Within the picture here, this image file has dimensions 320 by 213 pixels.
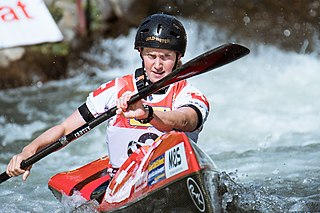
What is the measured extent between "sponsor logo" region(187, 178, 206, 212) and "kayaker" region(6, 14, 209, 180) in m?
0.43

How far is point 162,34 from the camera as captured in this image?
4238 mm

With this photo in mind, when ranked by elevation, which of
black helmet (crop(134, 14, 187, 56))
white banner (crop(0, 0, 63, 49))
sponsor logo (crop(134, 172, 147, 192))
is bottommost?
sponsor logo (crop(134, 172, 147, 192))

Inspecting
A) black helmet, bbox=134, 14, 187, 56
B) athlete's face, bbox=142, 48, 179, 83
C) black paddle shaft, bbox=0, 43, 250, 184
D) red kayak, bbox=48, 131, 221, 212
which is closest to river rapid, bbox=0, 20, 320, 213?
red kayak, bbox=48, 131, 221, 212

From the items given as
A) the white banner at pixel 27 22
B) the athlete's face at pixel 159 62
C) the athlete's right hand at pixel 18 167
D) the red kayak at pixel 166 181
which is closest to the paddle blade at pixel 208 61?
the athlete's face at pixel 159 62

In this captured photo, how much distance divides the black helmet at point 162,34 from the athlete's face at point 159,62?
0.04 m

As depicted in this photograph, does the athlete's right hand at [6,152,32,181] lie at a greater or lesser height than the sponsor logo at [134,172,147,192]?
greater

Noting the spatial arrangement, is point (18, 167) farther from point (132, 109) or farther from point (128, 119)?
point (132, 109)

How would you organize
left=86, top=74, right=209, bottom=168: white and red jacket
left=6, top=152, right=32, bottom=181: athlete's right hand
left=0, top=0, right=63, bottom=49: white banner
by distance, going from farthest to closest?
left=0, top=0, right=63, bottom=49: white banner, left=6, top=152, right=32, bottom=181: athlete's right hand, left=86, top=74, right=209, bottom=168: white and red jacket

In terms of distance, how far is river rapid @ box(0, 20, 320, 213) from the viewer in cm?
536

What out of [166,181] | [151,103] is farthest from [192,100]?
[166,181]

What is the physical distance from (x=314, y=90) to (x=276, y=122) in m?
1.19

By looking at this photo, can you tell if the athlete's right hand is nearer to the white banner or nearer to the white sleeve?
the white sleeve

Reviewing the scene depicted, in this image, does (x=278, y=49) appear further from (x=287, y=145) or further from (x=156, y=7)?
(x=287, y=145)

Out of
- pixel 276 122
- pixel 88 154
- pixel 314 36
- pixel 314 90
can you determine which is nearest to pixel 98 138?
pixel 88 154
